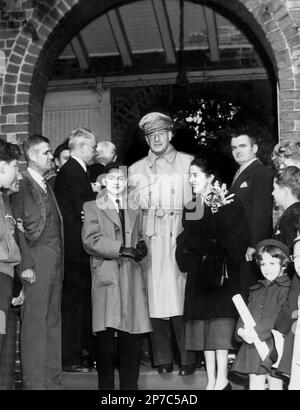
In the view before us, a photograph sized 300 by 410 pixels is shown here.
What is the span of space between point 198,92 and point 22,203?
6.29m

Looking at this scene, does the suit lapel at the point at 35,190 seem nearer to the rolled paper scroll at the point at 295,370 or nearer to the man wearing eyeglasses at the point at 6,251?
the man wearing eyeglasses at the point at 6,251

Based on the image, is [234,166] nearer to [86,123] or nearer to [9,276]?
[86,123]

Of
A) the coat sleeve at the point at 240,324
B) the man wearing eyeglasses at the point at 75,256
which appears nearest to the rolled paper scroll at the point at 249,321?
the coat sleeve at the point at 240,324

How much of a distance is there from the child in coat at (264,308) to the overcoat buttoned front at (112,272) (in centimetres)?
82

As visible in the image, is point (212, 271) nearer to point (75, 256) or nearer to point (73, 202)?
point (75, 256)

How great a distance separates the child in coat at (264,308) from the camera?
4469 millimetres

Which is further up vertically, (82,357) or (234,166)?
(234,166)

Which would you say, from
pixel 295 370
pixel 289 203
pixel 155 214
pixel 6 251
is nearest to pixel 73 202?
pixel 155 214

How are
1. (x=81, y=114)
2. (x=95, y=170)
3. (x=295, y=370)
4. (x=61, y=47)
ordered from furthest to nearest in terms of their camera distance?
1. (x=81, y=114)
2. (x=61, y=47)
3. (x=95, y=170)
4. (x=295, y=370)

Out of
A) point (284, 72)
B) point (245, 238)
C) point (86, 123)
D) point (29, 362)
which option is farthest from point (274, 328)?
point (86, 123)

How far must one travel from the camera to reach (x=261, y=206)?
17.3ft

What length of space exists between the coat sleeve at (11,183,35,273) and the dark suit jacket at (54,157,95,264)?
500mm

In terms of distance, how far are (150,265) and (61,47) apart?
2.69 meters
